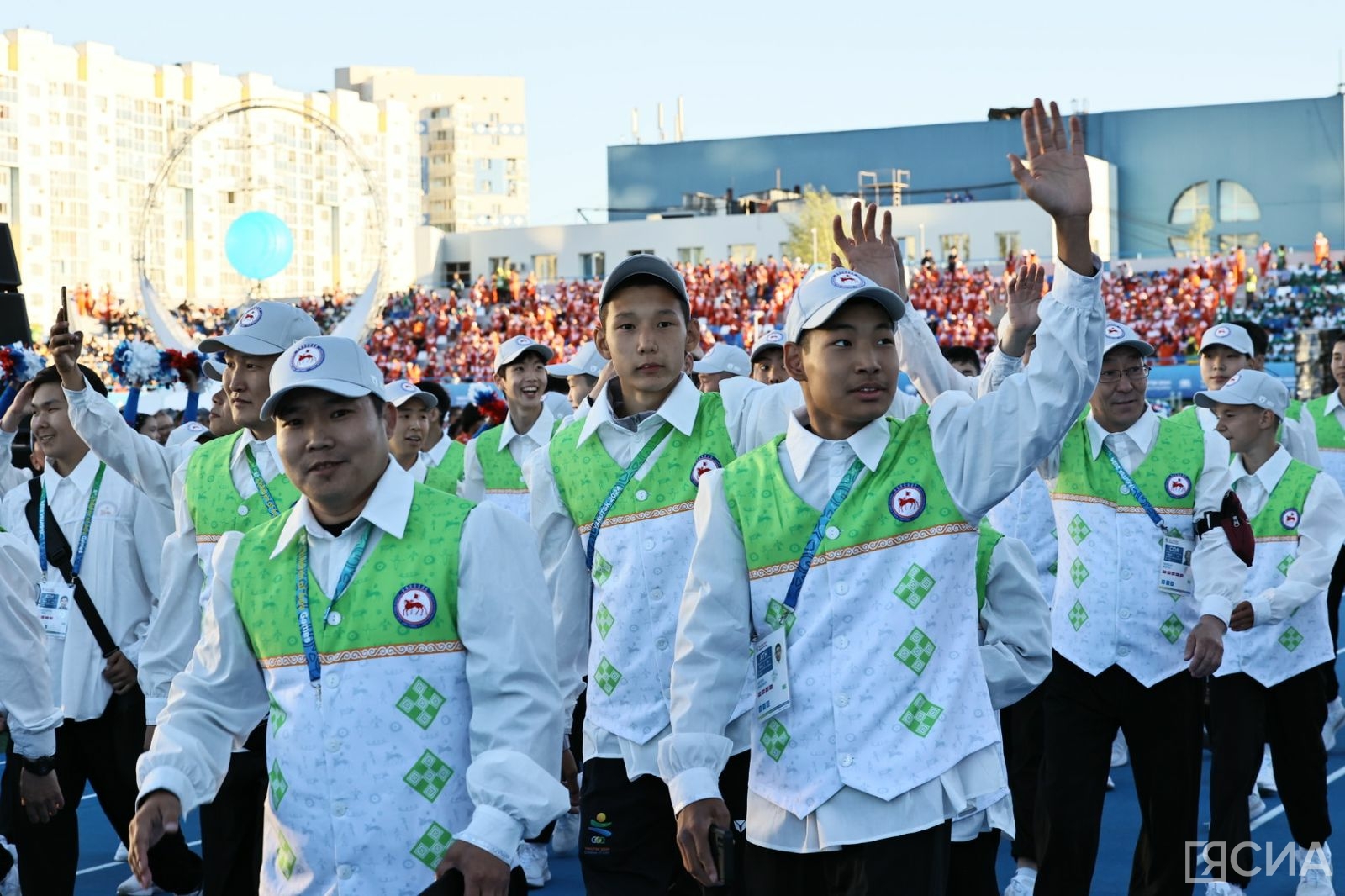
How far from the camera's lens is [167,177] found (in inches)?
2692

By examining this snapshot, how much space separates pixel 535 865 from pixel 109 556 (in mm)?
2188

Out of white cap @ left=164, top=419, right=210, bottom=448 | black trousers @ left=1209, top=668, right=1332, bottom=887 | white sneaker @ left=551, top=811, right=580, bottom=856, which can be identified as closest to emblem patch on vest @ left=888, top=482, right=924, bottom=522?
black trousers @ left=1209, top=668, right=1332, bottom=887

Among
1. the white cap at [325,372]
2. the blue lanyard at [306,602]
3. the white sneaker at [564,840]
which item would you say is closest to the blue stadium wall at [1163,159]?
the white sneaker at [564,840]

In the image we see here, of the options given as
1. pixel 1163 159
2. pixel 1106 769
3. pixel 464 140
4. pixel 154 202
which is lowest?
pixel 1106 769

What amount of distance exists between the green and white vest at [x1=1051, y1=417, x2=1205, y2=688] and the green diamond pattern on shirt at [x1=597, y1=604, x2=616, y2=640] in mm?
1831

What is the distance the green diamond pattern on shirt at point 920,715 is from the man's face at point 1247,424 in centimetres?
453

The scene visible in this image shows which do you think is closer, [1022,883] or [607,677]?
[607,677]

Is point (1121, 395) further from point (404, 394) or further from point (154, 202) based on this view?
point (154, 202)

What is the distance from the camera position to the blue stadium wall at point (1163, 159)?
7081 cm

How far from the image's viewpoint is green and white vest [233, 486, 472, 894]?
11.3 feet

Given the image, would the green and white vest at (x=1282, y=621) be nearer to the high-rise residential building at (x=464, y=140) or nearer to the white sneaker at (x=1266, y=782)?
the white sneaker at (x=1266, y=782)

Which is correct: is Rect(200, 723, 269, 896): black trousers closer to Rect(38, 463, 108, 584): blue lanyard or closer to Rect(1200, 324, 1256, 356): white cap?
Rect(38, 463, 108, 584): blue lanyard

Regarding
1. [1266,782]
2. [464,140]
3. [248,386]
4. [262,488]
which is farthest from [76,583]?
[464,140]

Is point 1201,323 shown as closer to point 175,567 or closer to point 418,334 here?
point 418,334
